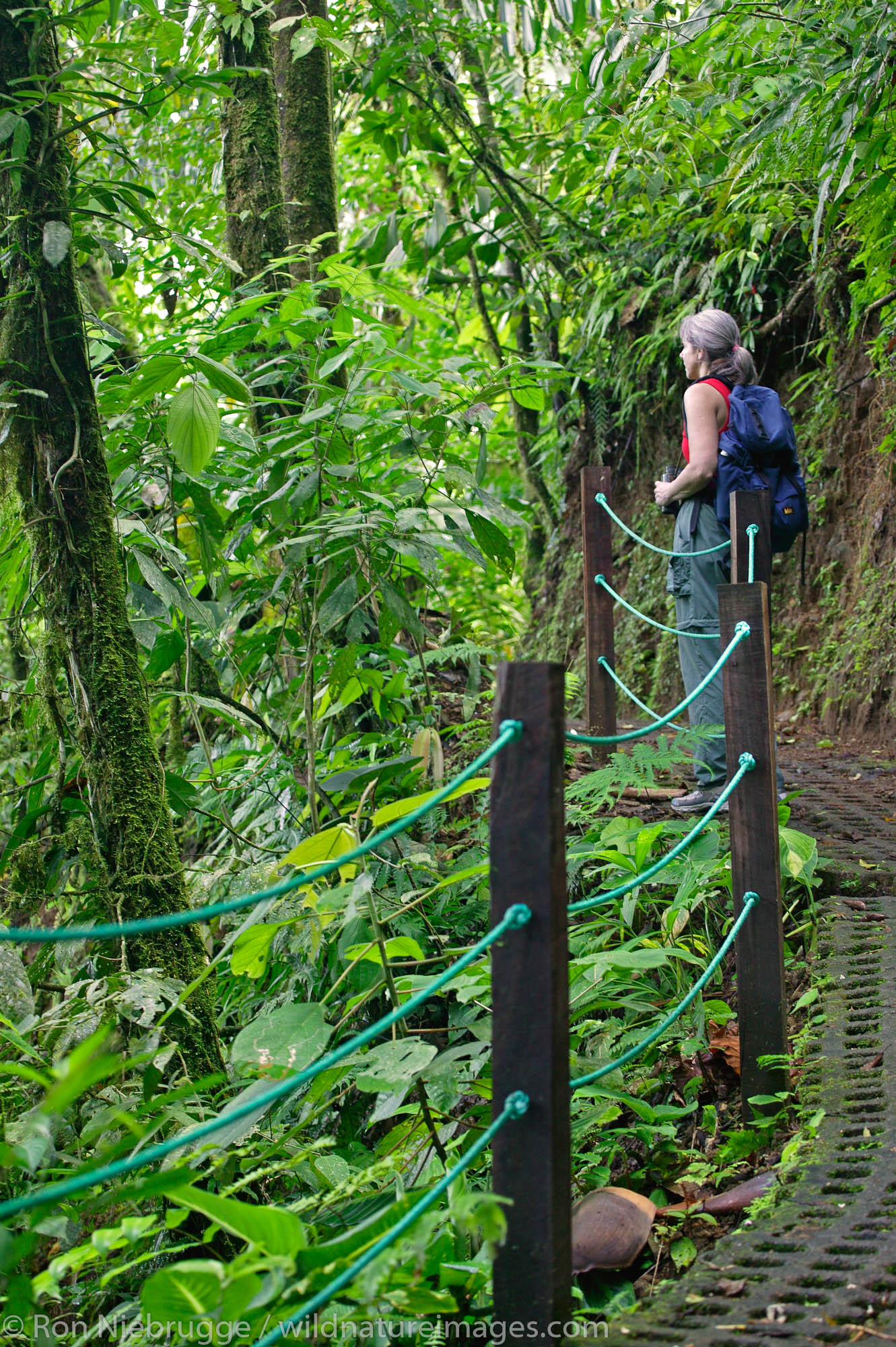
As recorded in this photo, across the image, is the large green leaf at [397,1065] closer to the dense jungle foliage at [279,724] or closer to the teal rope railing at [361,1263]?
the dense jungle foliage at [279,724]

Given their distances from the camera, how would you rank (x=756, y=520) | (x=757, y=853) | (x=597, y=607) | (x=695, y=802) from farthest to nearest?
1. (x=597, y=607)
2. (x=695, y=802)
3. (x=756, y=520)
4. (x=757, y=853)

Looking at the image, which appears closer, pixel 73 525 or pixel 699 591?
pixel 73 525

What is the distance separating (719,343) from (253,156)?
2.31 meters

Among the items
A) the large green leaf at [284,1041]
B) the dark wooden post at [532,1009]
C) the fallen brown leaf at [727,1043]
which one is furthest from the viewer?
the fallen brown leaf at [727,1043]

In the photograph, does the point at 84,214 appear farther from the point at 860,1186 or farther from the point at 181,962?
the point at 860,1186

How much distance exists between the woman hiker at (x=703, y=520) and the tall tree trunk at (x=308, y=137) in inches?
77.7

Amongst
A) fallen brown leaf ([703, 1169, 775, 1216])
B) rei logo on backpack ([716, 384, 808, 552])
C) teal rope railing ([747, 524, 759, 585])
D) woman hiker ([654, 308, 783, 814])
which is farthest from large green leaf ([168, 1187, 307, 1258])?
rei logo on backpack ([716, 384, 808, 552])

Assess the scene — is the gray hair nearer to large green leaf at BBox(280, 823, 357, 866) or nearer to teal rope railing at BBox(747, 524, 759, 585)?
teal rope railing at BBox(747, 524, 759, 585)

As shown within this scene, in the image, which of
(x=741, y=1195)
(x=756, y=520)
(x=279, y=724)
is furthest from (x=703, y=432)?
(x=741, y=1195)

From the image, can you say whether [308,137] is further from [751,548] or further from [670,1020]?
[670,1020]

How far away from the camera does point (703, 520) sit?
14.3 feet

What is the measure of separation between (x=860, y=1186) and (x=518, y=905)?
1040 millimetres

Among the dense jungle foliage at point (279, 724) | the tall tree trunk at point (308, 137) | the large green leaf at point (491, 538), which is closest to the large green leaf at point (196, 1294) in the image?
the dense jungle foliage at point (279, 724)

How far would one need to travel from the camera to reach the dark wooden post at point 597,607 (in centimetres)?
512
